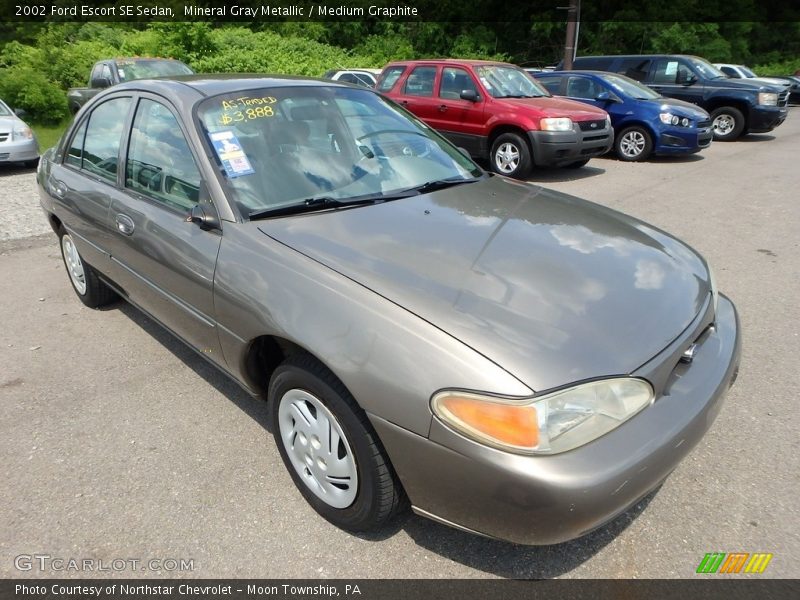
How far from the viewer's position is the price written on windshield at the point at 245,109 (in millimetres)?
2797

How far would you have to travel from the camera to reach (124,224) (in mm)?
3068

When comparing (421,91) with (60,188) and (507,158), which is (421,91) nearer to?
(507,158)

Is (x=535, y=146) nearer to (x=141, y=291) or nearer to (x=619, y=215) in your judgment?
(x=619, y=215)

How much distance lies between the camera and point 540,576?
2.04m

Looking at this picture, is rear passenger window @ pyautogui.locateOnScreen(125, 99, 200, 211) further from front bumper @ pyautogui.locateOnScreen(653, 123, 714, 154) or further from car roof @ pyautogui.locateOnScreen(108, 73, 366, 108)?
front bumper @ pyautogui.locateOnScreen(653, 123, 714, 154)

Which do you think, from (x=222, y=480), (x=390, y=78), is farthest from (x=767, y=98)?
(x=222, y=480)

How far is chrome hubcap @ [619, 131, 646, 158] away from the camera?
10.2m

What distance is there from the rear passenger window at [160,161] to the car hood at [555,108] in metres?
6.50

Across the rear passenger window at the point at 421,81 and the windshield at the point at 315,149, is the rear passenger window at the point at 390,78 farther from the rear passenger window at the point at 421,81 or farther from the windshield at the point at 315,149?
the windshield at the point at 315,149

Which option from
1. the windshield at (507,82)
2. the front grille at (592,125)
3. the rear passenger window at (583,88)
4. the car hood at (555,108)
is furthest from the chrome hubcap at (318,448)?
the rear passenger window at (583,88)

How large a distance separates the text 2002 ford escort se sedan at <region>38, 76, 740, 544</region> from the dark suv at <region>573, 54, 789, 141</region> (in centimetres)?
1126

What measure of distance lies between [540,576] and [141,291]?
2.44m

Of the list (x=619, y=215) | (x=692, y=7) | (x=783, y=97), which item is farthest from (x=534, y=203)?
(x=692, y=7)

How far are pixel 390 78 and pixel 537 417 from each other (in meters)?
9.55
